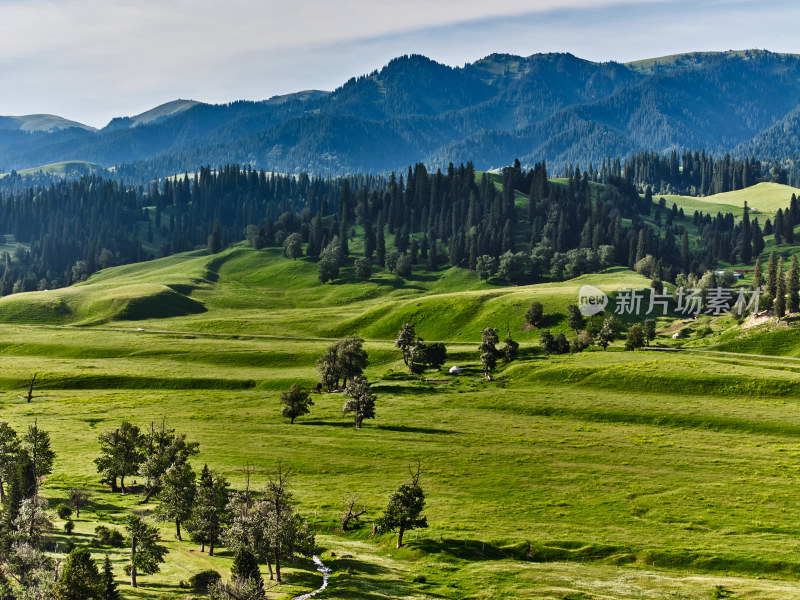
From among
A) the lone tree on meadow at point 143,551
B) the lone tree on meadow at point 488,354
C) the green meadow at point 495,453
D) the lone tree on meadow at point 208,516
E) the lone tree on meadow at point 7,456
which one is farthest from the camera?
the lone tree on meadow at point 488,354

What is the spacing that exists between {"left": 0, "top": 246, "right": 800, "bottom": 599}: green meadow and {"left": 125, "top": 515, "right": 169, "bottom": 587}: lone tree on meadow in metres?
1.40

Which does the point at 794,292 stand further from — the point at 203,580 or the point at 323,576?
the point at 203,580

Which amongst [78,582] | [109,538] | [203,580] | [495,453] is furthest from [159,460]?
[495,453]

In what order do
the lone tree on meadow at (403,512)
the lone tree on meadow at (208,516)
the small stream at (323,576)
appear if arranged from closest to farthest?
1. the small stream at (323,576)
2. the lone tree on meadow at (208,516)
3. the lone tree on meadow at (403,512)

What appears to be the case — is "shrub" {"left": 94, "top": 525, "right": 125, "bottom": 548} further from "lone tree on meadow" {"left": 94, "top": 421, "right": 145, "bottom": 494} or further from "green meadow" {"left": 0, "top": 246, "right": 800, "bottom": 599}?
"lone tree on meadow" {"left": 94, "top": 421, "right": 145, "bottom": 494}

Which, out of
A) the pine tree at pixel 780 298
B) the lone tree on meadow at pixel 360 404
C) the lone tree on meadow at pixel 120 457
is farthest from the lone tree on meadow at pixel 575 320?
the lone tree on meadow at pixel 120 457

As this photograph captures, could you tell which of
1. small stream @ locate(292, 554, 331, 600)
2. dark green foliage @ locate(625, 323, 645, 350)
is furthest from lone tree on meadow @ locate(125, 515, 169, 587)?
dark green foliage @ locate(625, 323, 645, 350)

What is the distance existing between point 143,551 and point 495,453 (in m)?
58.6

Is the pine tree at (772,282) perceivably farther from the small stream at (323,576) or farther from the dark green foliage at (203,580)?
the dark green foliage at (203,580)

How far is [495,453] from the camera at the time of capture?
346 ft

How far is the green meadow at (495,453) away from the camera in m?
66.9

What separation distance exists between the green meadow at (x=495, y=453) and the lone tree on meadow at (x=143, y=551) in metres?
1.40

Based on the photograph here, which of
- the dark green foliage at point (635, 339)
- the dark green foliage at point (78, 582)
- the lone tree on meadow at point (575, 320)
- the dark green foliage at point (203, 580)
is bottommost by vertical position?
the dark green foliage at point (203, 580)

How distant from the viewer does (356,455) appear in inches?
4109
